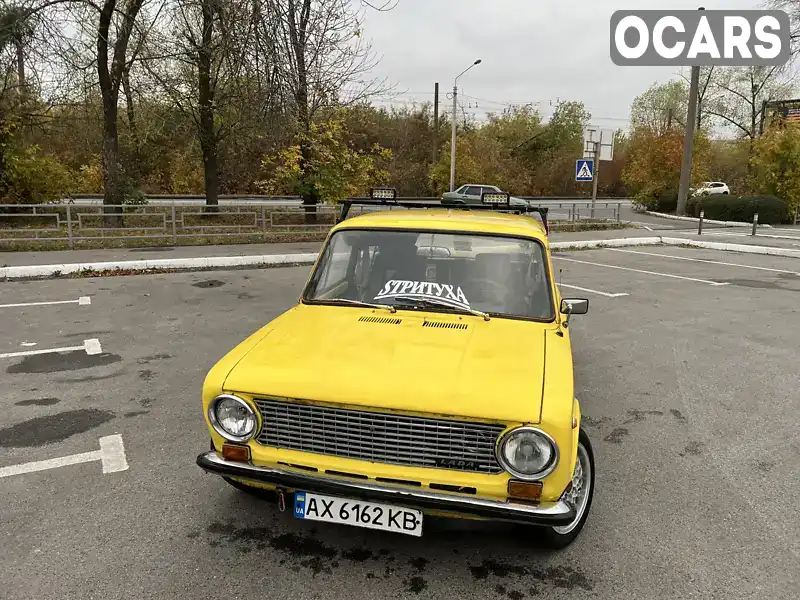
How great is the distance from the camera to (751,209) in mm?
28844

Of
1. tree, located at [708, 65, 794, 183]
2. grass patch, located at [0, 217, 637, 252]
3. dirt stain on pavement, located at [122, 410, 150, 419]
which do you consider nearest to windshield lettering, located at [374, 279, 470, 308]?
dirt stain on pavement, located at [122, 410, 150, 419]

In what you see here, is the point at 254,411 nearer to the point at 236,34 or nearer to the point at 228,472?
the point at 228,472

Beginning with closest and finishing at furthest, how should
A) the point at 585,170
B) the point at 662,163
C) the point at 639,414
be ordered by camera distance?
1. the point at 639,414
2. the point at 585,170
3. the point at 662,163

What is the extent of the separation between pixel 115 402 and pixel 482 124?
5270 cm

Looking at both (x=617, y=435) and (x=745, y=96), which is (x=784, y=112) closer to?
(x=745, y=96)

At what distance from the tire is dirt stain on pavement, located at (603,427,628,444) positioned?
1351 millimetres

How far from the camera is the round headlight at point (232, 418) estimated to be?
287 centimetres

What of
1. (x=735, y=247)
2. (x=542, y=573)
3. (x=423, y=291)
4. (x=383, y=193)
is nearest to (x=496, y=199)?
(x=383, y=193)

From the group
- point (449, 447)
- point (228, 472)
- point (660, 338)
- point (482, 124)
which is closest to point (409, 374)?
point (449, 447)

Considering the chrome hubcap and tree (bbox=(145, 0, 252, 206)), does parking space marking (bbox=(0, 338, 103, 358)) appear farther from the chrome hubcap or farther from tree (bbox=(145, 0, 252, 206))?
the chrome hubcap

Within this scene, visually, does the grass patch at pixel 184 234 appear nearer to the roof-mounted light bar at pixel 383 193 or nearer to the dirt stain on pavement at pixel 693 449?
the roof-mounted light bar at pixel 383 193

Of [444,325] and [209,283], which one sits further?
[209,283]

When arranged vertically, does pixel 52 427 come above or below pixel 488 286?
below

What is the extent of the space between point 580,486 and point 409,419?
116 centimetres
